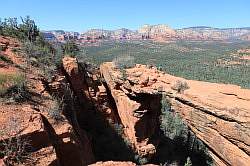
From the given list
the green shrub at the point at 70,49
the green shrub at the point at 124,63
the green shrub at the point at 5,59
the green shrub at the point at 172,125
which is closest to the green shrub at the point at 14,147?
the green shrub at the point at 5,59

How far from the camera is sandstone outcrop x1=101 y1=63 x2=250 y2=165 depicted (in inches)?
581

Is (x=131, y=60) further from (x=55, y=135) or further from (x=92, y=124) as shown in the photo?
(x=55, y=135)

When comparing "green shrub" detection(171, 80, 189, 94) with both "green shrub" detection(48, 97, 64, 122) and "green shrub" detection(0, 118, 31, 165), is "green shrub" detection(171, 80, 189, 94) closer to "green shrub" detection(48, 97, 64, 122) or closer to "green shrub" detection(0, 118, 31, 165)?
"green shrub" detection(48, 97, 64, 122)

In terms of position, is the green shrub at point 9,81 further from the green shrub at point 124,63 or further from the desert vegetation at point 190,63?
the desert vegetation at point 190,63

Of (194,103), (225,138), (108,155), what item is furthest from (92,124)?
(225,138)

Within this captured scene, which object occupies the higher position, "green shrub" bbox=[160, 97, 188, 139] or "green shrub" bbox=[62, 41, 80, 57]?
"green shrub" bbox=[62, 41, 80, 57]

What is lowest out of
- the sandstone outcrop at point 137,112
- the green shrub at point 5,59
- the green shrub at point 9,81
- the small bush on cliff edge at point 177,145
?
the small bush on cliff edge at point 177,145

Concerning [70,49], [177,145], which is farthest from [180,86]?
[70,49]

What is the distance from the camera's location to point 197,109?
16.8m

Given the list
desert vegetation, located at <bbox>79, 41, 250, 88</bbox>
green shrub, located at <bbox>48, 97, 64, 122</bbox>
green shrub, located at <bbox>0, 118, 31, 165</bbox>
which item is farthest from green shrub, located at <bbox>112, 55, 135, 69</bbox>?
desert vegetation, located at <bbox>79, 41, 250, 88</bbox>

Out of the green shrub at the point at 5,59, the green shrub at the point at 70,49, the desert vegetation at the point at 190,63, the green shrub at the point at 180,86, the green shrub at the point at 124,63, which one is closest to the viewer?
the green shrub at the point at 5,59

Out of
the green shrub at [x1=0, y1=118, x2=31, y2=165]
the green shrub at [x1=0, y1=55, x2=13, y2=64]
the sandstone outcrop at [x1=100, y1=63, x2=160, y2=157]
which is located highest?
the green shrub at [x1=0, y1=55, x2=13, y2=64]

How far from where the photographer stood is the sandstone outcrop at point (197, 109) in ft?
48.4

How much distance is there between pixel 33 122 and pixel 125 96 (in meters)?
11.7
